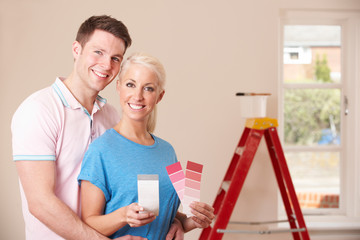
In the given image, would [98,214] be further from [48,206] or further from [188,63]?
[188,63]

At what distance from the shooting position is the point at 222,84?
127 inches

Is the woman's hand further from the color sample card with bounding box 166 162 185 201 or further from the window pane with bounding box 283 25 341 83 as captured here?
the window pane with bounding box 283 25 341 83

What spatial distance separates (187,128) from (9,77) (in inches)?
57.7

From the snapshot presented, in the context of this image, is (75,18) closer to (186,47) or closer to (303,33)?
(186,47)

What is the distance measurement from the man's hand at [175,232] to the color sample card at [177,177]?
0.21 meters

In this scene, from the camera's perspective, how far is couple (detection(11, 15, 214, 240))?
132 centimetres

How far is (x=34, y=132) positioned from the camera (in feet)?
4.50

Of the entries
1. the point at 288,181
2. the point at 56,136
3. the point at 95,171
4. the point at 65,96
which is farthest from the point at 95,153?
the point at 288,181

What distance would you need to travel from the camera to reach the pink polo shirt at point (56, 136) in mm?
1363

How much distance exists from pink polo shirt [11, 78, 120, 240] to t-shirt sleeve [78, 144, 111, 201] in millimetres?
143

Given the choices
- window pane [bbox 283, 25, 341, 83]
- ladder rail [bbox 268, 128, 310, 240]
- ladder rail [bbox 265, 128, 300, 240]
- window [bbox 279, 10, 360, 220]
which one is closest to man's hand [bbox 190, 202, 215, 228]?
ladder rail [bbox 268, 128, 310, 240]

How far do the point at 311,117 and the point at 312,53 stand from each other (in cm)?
57

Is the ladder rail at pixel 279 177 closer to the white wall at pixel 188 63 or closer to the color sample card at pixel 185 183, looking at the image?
the white wall at pixel 188 63

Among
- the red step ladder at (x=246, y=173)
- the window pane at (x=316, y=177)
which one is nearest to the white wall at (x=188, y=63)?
the red step ladder at (x=246, y=173)
